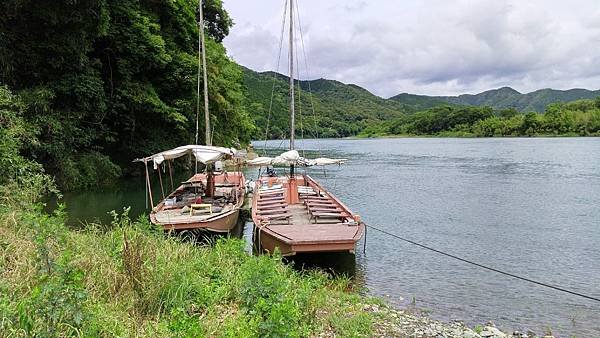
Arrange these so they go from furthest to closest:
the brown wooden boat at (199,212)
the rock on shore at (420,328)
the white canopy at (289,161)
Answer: the white canopy at (289,161)
the brown wooden boat at (199,212)
the rock on shore at (420,328)

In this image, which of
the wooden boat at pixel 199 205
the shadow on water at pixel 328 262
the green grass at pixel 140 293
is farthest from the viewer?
the wooden boat at pixel 199 205

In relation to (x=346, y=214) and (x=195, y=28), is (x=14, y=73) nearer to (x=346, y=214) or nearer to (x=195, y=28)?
(x=195, y=28)

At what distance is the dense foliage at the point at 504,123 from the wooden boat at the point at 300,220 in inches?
4150

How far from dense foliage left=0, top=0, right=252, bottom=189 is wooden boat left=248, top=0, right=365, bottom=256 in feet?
30.6

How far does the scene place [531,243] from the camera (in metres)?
15.9

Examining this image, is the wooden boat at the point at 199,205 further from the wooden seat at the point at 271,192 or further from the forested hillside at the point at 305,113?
the forested hillside at the point at 305,113

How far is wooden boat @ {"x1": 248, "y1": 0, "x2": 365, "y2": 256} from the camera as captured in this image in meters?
11.0

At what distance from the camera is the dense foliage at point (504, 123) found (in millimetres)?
104938

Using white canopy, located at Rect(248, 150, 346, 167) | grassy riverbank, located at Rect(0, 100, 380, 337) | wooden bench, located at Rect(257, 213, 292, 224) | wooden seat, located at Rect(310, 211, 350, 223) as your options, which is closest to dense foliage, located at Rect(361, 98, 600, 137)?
white canopy, located at Rect(248, 150, 346, 167)

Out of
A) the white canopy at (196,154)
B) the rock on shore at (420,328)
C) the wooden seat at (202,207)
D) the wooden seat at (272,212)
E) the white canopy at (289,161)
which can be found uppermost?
the white canopy at (196,154)

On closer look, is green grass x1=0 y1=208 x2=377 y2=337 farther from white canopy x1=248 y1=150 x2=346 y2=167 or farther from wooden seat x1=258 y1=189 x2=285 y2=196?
wooden seat x1=258 y1=189 x2=285 y2=196

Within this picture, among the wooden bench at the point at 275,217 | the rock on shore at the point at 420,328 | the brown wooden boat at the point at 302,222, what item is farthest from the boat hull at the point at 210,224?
the rock on shore at the point at 420,328

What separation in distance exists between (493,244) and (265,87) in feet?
391

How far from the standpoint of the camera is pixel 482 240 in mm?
16453
